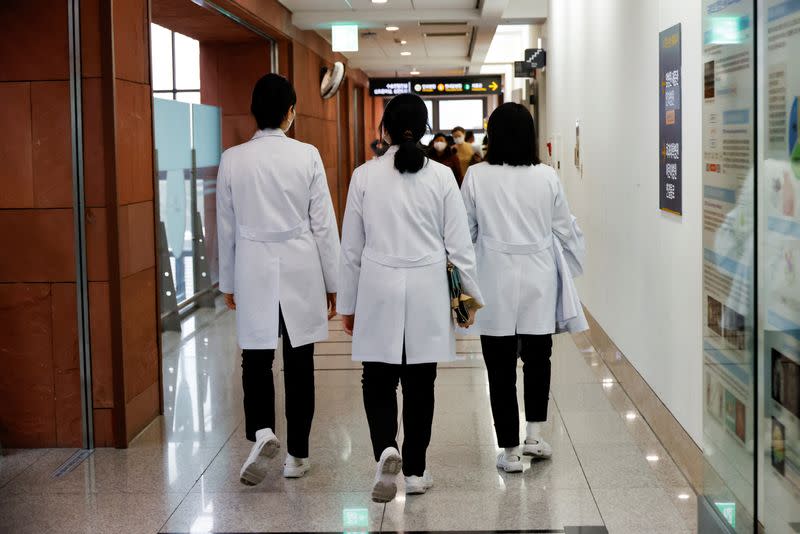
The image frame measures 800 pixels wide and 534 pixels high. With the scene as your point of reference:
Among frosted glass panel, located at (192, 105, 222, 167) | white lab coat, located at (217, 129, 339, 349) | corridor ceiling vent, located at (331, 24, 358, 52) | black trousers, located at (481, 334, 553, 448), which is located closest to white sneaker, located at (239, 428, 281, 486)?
white lab coat, located at (217, 129, 339, 349)

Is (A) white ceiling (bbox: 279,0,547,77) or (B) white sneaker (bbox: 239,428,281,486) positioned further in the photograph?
(A) white ceiling (bbox: 279,0,547,77)

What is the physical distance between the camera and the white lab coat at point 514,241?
4273 mm

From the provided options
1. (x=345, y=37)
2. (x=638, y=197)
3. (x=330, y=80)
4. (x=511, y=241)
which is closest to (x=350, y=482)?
(x=511, y=241)

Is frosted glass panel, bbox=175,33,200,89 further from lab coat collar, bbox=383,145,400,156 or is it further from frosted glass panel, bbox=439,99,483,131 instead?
frosted glass panel, bbox=439,99,483,131

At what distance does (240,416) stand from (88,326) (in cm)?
102

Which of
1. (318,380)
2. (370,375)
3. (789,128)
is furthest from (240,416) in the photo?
(789,128)

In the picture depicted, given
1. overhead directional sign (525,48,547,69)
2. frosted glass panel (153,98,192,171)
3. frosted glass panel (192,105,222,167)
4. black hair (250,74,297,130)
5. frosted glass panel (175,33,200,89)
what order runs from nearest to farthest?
black hair (250,74,297,130) → frosted glass panel (153,98,192,171) → frosted glass panel (192,105,222,167) → frosted glass panel (175,33,200,89) → overhead directional sign (525,48,547,69)

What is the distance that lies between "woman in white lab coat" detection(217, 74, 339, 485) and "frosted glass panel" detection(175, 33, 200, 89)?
16.2ft

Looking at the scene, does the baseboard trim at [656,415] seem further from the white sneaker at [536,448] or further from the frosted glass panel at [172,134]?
the frosted glass panel at [172,134]

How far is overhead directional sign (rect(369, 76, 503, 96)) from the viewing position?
65.9 feet

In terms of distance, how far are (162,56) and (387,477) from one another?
605 centimetres

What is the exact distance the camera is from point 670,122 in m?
4.53

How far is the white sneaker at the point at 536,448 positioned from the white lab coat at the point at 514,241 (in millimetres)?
545

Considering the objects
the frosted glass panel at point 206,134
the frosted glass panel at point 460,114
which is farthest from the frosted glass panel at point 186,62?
the frosted glass panel at point 460,114
